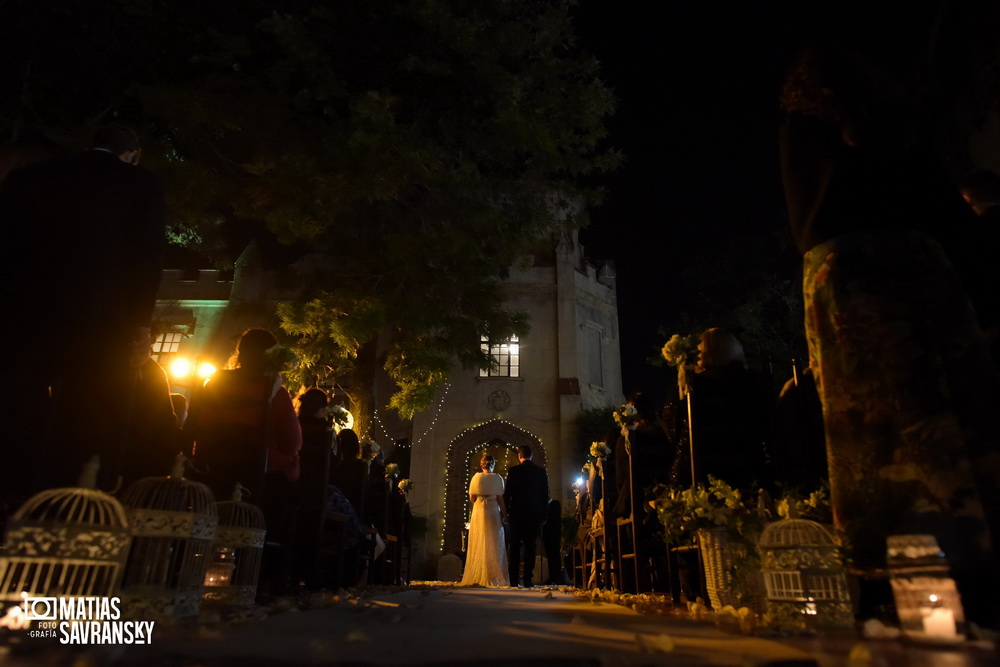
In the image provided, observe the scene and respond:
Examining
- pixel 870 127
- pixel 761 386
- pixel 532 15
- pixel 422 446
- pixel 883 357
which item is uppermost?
pixel 532 15

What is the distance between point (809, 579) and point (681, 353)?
1.87m

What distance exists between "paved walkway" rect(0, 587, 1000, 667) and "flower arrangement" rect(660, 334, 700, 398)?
1.89 meters

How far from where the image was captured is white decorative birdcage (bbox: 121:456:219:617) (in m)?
2.43

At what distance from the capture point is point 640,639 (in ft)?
6.43

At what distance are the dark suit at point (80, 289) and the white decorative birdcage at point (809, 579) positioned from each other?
3.12 meters

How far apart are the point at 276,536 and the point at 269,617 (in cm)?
169

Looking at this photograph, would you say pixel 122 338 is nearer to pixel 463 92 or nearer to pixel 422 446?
pixel 463 92

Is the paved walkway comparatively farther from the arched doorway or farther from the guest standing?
the arched doorway

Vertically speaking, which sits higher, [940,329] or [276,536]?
[940,329]

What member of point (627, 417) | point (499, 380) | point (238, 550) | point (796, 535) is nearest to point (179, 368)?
point (499, 380)

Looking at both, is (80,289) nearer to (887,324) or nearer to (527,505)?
(887,324)

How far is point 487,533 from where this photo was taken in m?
9.54

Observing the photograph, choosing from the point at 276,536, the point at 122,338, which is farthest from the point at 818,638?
the point at 276,536

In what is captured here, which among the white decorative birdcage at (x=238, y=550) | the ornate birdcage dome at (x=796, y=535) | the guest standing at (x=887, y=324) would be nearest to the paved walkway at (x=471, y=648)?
the ornate birdcage dome at (x=796, y=535)
